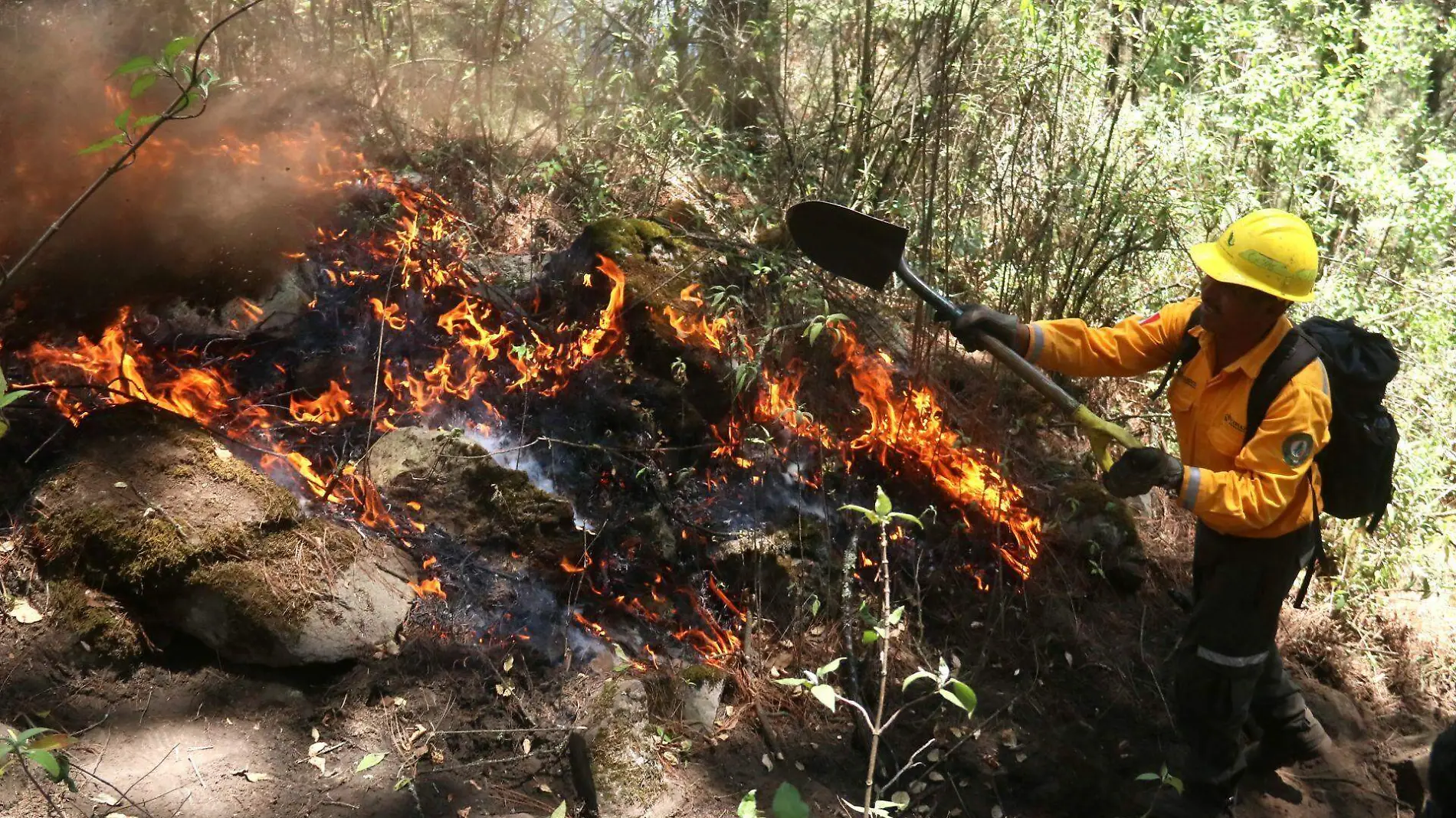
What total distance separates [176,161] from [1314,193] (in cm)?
857

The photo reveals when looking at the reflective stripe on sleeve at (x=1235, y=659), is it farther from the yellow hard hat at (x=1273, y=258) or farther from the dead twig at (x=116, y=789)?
the dead twig at (x=116, y=789)

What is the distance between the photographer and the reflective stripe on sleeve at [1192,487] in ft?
11.0

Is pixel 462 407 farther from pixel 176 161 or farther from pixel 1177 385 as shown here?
pixel 1177 385

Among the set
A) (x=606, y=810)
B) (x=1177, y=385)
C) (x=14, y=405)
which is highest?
(x=1177, y=385)

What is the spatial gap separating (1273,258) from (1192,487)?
3.07ft

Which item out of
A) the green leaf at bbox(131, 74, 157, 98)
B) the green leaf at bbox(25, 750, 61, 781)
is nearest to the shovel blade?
the green leaf at bbox(131, 74, 157, 98)

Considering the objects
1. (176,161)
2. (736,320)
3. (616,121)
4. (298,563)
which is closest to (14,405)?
(298,563)

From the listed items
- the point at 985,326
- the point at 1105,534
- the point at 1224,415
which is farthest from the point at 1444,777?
the point at 1105,534

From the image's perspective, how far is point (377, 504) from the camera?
4801 millimetres

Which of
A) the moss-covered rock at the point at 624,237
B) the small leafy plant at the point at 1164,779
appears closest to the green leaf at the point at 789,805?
the small leafy plant at the point at 1164,779

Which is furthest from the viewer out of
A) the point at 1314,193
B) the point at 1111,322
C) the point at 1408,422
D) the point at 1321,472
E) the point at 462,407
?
the point at 1314,193

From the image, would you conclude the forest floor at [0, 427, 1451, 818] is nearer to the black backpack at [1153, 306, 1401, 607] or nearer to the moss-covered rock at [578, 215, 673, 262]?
the black backpack at [1153, 306, 1401, 607]

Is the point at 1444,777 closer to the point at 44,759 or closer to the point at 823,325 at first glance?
the point at 823,325

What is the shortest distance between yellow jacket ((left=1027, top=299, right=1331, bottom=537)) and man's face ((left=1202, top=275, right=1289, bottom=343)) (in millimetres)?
63
